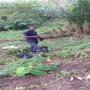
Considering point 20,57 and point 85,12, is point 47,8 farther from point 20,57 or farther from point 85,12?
point 20,57

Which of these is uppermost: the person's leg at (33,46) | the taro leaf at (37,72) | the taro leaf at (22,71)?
the taro leaf at (22,71)

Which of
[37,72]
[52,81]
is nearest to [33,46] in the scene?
[37,72]

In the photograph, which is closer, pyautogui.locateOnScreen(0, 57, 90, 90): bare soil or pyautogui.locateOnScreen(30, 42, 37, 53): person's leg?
pyautogui.locateOnScreen(0, 57, 90, 90): bare soil

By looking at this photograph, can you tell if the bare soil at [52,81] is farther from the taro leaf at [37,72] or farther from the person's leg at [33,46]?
the person's leg at [33,46]

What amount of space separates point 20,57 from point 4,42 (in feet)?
14.7

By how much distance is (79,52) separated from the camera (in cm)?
1087

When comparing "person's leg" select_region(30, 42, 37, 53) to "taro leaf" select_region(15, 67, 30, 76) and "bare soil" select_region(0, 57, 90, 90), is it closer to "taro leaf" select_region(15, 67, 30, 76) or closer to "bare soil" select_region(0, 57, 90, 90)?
"bare soil" select_region(0, 57, 90, 90)

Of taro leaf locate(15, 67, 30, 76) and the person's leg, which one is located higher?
taro leaf locate(15, 67, 30, 76)

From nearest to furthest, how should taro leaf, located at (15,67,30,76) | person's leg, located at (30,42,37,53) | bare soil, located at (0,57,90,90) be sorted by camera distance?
bare soil, located at (0,57,90,90)
taro leaf, located at (15,67,30,76)
person's leg, located at (30,42,37,53)

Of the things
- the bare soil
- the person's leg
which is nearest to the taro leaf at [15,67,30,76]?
the bare soil

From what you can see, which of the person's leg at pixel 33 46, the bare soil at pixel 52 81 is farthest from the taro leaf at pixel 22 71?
the person's leg at pixel 33 46

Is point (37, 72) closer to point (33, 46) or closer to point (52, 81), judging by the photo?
point (52, 81)

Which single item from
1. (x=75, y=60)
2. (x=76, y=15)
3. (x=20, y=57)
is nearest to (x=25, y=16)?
(x=76, y=15)

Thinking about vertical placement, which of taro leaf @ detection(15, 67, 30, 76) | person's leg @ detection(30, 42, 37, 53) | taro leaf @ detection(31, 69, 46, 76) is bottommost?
person's leg @ detection(30, 42, 37, 53)
